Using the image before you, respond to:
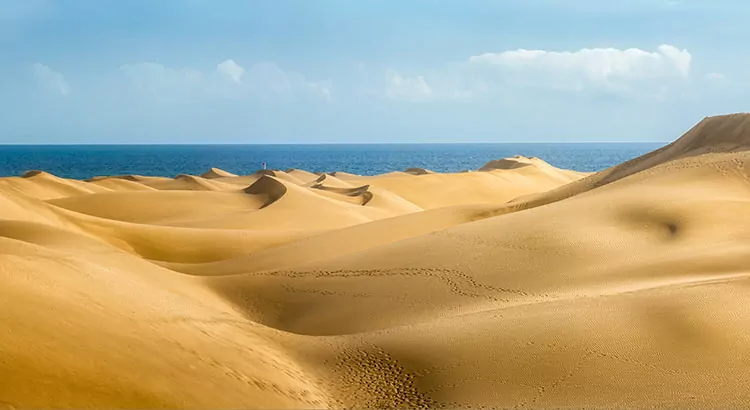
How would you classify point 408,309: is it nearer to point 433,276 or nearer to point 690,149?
point 433,276

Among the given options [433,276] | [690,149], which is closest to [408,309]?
[433,276]

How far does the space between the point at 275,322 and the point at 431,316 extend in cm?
274

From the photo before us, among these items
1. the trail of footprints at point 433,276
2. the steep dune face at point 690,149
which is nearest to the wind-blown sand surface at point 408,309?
the trail of footprints at point 433,276

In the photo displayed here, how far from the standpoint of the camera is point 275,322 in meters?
11.9

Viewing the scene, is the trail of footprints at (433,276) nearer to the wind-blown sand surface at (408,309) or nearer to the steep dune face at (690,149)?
the wind-blown sand surface at (408,309)

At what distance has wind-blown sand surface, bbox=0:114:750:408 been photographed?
21.5 ft

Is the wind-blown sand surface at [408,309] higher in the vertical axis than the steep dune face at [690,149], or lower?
lower

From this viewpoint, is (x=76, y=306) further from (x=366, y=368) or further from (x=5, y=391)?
(x=366, y=368)

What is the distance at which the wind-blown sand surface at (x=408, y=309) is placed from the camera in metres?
6.55

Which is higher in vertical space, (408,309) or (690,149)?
(690,149)

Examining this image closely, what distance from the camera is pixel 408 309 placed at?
11.6m

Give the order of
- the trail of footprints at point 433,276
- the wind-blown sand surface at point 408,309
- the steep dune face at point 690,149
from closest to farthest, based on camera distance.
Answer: the wind-blown sand surface at point 408,309 < the trail of footprints at point 433,276 < the steep dune face at point 690,149

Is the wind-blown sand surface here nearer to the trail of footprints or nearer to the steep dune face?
the trail of footprints

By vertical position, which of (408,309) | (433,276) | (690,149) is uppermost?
(690,149)
